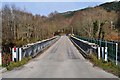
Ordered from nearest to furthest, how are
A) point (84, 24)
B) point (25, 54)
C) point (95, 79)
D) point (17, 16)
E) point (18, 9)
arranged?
point (95, 79)
point (25, 54)
point (17, 16)
point (18, 9)
point (84, 24)

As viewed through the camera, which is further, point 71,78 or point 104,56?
point 104,56

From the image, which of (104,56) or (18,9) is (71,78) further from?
(18,9)

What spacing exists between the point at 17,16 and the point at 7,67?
128ft

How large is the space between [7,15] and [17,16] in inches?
229

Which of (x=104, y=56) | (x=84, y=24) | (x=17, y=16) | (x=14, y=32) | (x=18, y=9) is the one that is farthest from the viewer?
(x=84, y=24)

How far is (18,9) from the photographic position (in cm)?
6281

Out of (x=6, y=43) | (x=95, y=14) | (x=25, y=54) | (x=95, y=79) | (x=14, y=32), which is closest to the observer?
(x=95, y=79)

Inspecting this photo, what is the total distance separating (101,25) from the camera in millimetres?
71312

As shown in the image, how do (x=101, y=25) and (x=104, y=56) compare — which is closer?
(x=104, y=56)

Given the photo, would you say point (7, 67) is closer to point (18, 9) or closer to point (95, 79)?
point (95, 79)

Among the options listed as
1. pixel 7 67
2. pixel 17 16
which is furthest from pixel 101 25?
pixel 7 67

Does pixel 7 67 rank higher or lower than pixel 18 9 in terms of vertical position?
lower

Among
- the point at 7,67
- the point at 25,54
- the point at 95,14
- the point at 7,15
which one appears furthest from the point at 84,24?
the point at 7,67

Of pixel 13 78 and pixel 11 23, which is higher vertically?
pixel 11 23
